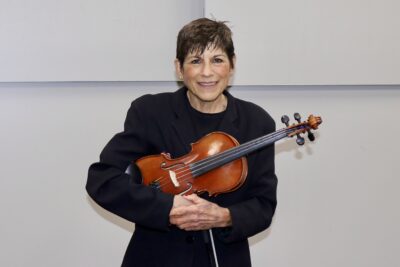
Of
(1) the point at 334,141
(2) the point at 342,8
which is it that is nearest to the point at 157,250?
(1) the point at 334,141

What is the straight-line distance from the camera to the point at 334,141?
7.96 feet

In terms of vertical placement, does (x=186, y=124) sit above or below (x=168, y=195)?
above

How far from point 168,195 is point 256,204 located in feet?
0.90

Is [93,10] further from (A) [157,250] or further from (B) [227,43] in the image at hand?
(A) [157,250]

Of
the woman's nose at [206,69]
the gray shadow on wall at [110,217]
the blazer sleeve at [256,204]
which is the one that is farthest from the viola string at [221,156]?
the gray shadow on wall at [110,217]

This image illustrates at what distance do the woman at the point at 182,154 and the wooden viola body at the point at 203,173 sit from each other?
0.15 ft

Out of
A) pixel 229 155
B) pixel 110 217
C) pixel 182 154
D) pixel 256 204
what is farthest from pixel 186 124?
pixel 110 217

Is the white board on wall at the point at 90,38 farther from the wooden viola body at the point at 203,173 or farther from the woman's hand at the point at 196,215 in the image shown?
the woman's hand at the point at 196,215

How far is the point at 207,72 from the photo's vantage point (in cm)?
142

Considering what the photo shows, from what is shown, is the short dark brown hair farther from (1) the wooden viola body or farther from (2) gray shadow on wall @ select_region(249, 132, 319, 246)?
(2) gray shadow on wall @ select_region(249, 132, 319, 246)

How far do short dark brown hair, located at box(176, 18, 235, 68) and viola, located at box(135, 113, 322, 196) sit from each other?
251 millimetres

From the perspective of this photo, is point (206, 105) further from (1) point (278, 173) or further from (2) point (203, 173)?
(1) point (278, 173)

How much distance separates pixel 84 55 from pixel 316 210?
1333 mm

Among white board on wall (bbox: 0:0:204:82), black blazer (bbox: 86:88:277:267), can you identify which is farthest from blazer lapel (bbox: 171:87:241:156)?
white board on wall (bbox: 0:0:204:82)
